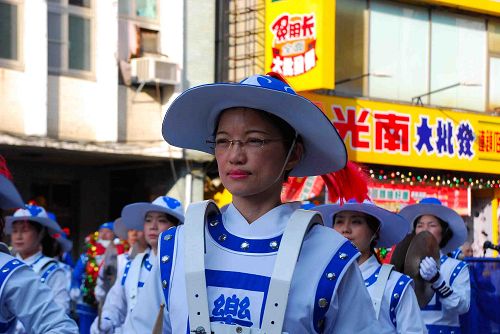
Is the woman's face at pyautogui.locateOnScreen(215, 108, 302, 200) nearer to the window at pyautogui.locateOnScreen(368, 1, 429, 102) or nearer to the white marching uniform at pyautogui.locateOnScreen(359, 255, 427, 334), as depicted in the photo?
the white marching uniform at pyautogui.locateOnScreen(359, 255, 427, 334)

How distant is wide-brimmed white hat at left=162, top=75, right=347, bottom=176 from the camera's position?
343cm

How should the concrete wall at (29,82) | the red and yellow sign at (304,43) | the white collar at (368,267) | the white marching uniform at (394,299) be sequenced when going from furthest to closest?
the red and yellow sign at (304,43) < the concrete wall at (29,82) < the white collar at (368,267) < the white marching uniform at (394,299)

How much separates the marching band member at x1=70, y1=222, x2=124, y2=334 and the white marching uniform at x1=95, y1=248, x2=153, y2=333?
335 cm

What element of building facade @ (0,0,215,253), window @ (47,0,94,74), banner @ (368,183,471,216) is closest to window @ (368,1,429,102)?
banner @ (368,183,471,216)

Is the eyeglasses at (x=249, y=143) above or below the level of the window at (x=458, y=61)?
below

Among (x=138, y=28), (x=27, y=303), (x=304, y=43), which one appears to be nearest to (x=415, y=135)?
(x=304, y=43)

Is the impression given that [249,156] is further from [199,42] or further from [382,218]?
[199,42]

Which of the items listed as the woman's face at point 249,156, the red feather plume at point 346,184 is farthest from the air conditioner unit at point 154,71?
the woman's face at point 249,156

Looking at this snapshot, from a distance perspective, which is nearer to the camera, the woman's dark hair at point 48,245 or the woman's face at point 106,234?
the woman's dark hair at point 48,245

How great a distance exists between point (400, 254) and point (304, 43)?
9.76 metres

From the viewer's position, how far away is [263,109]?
3.49m

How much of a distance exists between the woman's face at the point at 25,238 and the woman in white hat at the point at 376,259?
2.99 meters

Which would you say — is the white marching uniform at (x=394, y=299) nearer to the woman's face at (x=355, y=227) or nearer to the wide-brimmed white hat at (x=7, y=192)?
the woman's face at (x=355, y=227)

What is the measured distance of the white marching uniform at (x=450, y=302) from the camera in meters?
8.27
